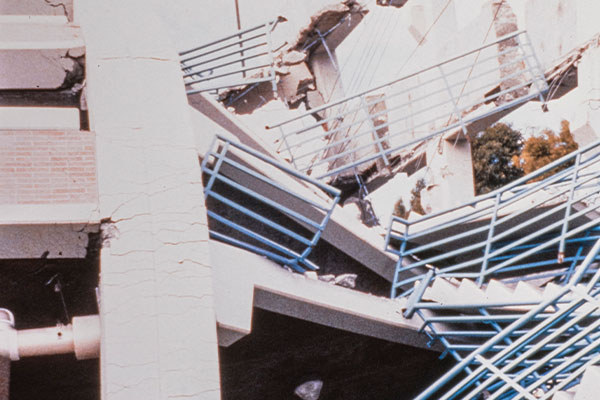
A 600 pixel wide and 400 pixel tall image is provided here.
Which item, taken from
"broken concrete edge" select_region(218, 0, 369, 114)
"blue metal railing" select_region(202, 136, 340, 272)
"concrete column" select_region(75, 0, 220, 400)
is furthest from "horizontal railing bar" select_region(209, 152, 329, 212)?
"broken concrete edge" select_region(218, 0, 369, 114)

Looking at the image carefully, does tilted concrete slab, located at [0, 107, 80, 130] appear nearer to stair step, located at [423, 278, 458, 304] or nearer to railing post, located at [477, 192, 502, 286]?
stair step, located at [423, 278, 458, 304]

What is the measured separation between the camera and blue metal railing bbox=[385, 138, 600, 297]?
7328 millimetres

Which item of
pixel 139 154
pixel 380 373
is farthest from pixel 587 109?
pixel 139 154

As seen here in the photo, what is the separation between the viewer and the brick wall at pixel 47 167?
5.55m

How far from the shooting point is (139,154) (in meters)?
5.68

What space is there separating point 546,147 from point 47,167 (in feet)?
88.8

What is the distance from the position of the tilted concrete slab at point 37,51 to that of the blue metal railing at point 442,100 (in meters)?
3.03

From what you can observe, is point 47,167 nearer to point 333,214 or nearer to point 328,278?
point 333,214

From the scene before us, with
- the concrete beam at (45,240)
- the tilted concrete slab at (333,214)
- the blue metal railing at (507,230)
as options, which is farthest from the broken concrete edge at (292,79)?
the concrete beam at (45,240)

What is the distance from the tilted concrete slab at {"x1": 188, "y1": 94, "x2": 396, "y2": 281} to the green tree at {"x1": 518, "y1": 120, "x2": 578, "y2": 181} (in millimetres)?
22303

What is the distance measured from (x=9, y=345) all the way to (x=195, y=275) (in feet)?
5.12

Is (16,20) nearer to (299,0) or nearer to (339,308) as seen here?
(339,308)

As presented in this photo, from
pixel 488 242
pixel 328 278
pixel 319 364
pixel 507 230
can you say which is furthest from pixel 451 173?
pixel 319 364

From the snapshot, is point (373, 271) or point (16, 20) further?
point (373, 271)
